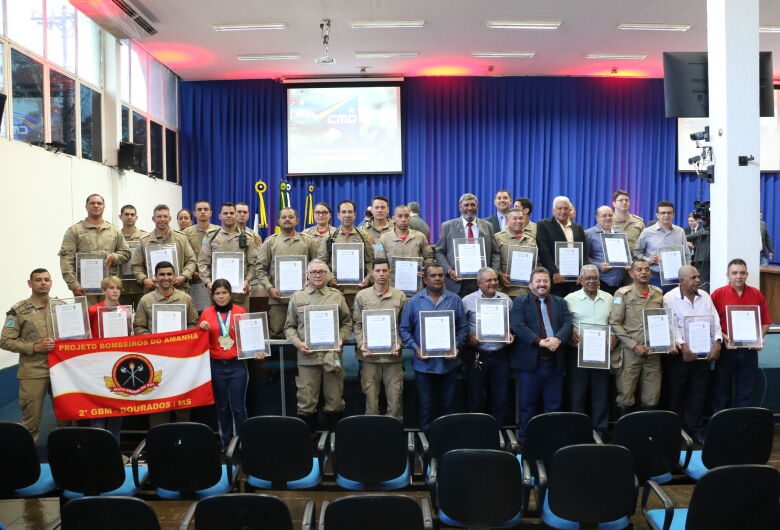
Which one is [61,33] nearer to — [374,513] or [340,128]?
[340,128]

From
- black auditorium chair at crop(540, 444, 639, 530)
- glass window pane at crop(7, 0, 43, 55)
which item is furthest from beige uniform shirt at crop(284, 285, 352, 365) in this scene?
glass window pane at crop(7, 0, 43, 55)

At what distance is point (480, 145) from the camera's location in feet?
45.0

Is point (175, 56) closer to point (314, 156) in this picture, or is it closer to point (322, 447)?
point (314, 156)

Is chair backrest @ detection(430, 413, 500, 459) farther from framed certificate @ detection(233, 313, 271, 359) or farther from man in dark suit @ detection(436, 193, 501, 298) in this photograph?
man in dark suit @ detection(436, 193, 501, 298)

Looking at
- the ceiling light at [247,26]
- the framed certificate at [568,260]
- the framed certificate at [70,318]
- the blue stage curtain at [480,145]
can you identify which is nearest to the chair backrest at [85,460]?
the framed certificate at [70,318]

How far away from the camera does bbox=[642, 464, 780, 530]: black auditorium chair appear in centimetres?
286

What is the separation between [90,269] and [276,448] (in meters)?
3.19

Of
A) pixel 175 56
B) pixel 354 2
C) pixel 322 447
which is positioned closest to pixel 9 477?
pixel 322 447

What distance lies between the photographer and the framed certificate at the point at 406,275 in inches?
230

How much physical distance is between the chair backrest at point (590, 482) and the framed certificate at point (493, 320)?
2.05 m

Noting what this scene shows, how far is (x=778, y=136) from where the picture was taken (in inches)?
548

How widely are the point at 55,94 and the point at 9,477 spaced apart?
249 inches

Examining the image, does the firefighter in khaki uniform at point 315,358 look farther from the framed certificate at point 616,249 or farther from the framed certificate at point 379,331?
the framed certificate at point 616,249

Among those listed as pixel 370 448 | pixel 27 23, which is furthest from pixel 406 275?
pixel 27 23
